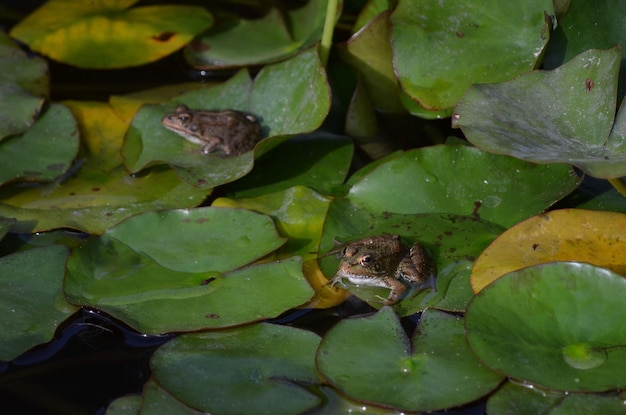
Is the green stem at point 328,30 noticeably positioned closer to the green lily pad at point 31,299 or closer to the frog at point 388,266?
the frog at point 388,266

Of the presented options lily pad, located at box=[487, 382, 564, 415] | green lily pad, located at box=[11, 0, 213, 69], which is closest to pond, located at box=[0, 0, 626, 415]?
lily pad, located at box=[487, 382, 564, 415]

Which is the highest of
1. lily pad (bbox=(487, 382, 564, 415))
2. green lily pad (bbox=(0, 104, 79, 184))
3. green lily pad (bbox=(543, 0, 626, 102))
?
green lily pad (bbox=(543, 0, 626, 102))

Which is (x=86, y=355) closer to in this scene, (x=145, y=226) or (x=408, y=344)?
(x=145, y=226)

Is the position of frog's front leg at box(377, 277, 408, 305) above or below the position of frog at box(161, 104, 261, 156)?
below

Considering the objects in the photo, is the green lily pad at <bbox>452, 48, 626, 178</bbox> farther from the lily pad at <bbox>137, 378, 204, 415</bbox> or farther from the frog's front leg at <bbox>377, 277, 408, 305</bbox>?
the lily pad at <bbox>137, 378, 204, 415</bbox>

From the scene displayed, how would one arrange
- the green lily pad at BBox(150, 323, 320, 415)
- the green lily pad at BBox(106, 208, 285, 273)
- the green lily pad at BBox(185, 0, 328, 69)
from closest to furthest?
the green lily pad at BBox(150, 323, 320, 415) < the green lily pad at BBox(106, 208, 285, 273) < the green lily pad at BBox(185, 0, 328, 69)

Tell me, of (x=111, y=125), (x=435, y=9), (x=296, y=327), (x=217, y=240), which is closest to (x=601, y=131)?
(x=435, y=9)

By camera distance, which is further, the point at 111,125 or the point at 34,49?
the point at 34,49

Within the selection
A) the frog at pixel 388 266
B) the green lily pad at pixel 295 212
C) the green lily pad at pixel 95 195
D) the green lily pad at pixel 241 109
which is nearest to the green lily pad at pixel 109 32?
the green lily pad at pixel 241 109
